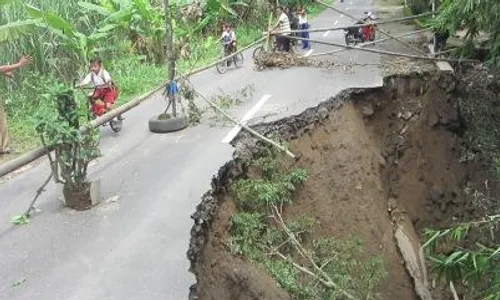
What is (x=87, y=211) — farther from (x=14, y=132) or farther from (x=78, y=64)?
(x=78, y=64)

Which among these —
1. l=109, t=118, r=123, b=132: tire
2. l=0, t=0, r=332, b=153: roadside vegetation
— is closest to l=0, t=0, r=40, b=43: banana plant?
l=0, t=0, r=332, b=153: roadside vegetation

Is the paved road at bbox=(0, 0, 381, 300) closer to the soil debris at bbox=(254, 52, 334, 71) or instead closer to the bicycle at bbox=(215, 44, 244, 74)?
the soil debris at bbox=(254, 52, 334, 71)

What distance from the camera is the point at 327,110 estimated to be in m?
9.68

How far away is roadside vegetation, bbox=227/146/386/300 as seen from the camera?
6.31 m

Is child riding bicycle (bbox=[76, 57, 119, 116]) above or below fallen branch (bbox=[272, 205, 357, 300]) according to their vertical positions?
above

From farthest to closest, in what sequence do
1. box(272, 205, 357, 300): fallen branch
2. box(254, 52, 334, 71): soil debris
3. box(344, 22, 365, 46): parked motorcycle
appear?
1. box(344, 22, 365, 46): parked motorcycle
2. box(254, 52, 334, 71): soil debris
3. box(272, 205, 357, 300): fallen branch

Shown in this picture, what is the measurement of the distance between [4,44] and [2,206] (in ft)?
18.2

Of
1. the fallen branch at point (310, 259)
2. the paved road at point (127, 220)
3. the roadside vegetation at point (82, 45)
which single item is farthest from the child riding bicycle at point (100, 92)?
the fallen branch at point (310, 259)

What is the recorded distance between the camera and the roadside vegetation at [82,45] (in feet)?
35.7

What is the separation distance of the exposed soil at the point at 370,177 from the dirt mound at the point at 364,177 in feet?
0.05

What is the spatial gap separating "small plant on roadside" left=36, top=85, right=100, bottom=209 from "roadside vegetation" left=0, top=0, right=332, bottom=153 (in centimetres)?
258

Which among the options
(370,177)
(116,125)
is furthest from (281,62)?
(370,177)

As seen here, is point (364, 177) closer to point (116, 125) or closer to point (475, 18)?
point (475, 18)

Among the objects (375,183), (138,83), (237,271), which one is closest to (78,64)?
(138,83)
